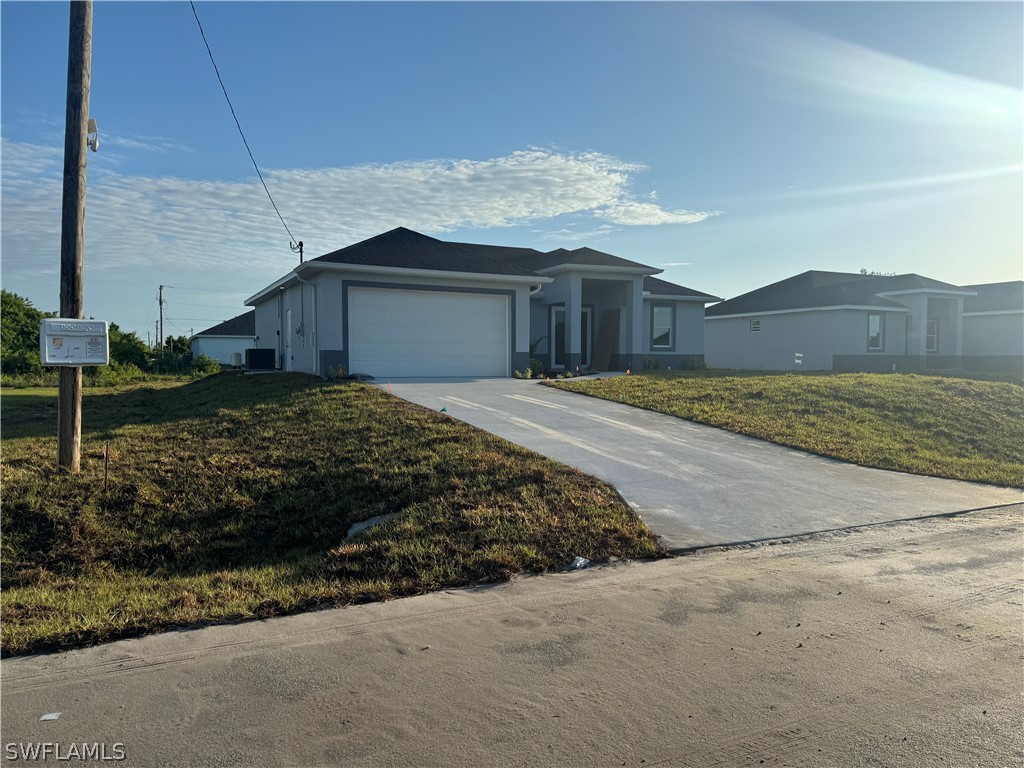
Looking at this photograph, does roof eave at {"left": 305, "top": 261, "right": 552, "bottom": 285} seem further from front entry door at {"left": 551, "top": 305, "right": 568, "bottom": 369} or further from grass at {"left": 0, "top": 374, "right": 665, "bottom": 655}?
grass at {"left": 0, "top": 374, "right": 665, "bottom": 655}

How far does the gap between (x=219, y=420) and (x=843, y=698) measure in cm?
1200

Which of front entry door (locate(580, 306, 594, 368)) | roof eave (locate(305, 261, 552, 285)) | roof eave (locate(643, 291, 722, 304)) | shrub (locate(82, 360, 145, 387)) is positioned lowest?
shrub (locate(82, 360, 145, 387))

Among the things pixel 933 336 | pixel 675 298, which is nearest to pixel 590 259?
pixel 675 298

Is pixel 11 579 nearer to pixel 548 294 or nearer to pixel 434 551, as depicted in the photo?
pixel 434 551

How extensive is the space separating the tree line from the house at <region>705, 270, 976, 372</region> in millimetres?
28219

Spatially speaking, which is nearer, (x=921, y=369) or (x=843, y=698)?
(x=843, y=698)

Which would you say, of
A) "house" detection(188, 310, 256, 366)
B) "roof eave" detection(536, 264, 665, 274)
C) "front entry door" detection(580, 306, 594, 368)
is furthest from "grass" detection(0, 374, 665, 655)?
"house" detection(188, 310, 256, 366)

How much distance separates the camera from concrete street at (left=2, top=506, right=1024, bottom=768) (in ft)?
10.6

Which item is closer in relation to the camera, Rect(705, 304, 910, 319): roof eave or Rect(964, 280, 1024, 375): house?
Rect(705, 304, 910, 319): roof eave

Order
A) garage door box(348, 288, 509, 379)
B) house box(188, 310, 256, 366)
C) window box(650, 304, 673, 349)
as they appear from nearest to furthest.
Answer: garage door box(348, 288, 509, 379) < window box(650, 304, 673, 349) < house box(188, 310, 256, 366)

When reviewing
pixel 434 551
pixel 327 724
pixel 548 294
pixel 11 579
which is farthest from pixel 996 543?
pixel 548 294

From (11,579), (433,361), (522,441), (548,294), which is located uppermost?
(548,294)

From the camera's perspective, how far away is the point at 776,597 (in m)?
5.22

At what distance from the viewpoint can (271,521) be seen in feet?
27.1
